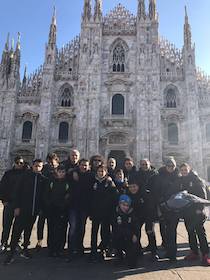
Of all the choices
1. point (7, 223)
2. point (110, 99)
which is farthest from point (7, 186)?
point (110, 99)

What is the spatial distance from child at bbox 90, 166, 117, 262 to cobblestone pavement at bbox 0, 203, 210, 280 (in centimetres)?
48

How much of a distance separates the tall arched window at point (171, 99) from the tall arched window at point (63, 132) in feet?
31.2

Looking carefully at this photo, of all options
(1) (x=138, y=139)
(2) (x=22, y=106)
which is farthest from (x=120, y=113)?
(2) (x=22, y=106)

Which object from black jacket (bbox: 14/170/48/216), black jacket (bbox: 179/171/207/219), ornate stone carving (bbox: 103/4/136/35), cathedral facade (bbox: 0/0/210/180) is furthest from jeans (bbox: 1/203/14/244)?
ornate stone carving (bbox: 103/4/136/35)

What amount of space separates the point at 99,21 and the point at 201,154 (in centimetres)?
1586

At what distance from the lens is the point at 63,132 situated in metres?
23.8

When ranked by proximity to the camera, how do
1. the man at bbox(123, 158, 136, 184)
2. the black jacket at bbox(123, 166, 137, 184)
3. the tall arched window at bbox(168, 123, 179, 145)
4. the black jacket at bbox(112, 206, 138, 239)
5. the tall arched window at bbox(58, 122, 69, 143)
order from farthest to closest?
the tall arched window at bbox(58, 122, 69, 143)
the tall arched window at bbox(168, 123, 179, 145)
the man at bbox(123, 158, 136, 184)
the black jacket at bbox(123, 166, 137, 184)
the black jacket at bbox(112, 206, 138, 239)

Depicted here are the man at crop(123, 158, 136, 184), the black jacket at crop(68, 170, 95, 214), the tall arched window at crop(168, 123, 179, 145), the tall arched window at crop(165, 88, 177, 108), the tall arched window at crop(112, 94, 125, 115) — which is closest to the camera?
the black jacket at crop(68, 170, 95, 214)

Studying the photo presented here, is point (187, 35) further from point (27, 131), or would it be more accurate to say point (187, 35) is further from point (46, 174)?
point (46, 174)

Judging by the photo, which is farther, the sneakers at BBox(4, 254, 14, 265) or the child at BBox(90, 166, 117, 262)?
the child at BBox(90, 166, 117, 262)

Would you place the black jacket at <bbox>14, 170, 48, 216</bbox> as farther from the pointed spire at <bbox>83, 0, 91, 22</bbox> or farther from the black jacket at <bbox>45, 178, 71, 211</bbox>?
the pointed spire at <bbox>83, 0, 91, 22</bbox>

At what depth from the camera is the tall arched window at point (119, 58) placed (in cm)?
2533

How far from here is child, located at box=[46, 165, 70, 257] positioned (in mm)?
5247

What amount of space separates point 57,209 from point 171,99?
2104 centimetres
